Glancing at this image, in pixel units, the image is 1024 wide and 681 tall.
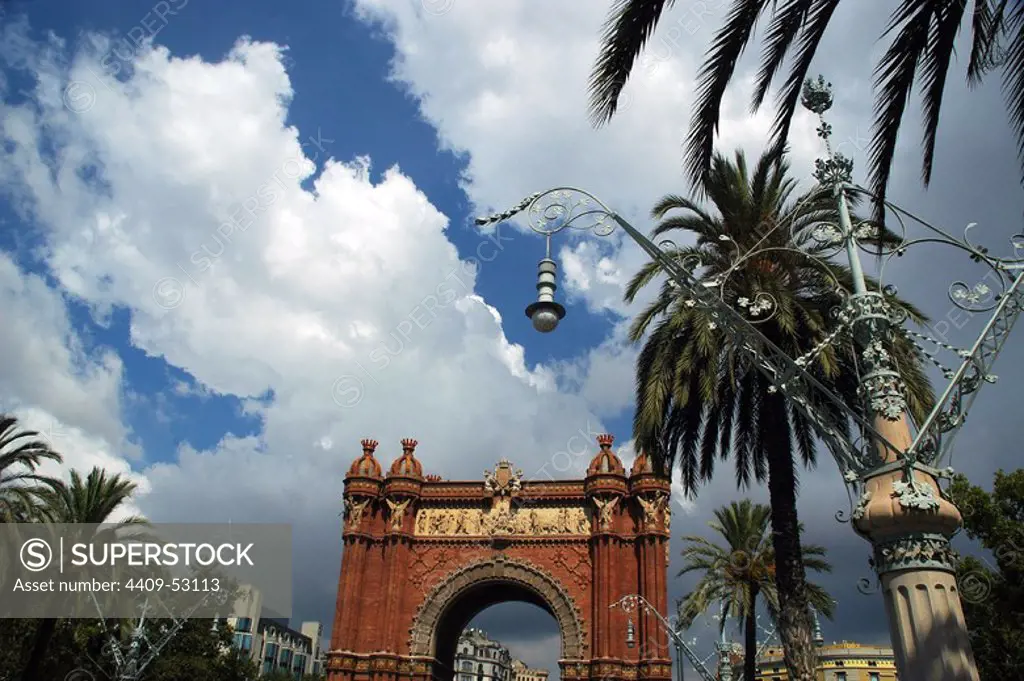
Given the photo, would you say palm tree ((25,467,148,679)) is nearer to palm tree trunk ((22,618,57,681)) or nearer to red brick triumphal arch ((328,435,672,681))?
palm tree trunk ((22,618,57,681))

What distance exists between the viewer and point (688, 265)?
14.1 m

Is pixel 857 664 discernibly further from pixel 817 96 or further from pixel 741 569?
pixel 817 96

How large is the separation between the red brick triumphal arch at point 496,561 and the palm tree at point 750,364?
652 inches

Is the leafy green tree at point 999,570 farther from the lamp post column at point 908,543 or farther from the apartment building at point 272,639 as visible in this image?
the apartment building at point 272,639

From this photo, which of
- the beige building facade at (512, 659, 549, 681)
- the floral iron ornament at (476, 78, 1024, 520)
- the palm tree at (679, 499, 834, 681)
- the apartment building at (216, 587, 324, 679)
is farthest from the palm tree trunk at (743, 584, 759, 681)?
the beige building facade at (512, 659, 549, 681)

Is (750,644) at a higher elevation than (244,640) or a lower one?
lower

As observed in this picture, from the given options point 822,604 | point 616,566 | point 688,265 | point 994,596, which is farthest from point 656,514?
point 688,265

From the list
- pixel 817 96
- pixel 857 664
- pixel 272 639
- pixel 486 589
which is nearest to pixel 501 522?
pixel 486 589

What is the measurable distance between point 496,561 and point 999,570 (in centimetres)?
1944

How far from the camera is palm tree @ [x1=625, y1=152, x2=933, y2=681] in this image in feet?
46.5

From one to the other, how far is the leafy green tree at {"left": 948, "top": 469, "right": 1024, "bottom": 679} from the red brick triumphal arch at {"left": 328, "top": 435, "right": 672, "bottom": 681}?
11.6m

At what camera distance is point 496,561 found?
35094 mm

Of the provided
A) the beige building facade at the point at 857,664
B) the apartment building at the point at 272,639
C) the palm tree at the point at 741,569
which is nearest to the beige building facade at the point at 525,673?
the apartment building at the point at 272,639

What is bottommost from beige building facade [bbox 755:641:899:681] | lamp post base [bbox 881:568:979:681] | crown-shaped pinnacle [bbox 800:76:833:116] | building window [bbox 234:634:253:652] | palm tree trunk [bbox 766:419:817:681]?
lamp post base [bbox 881:568:979:681]
